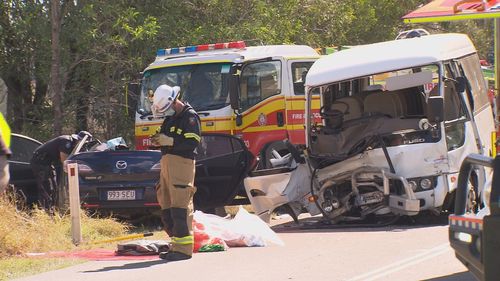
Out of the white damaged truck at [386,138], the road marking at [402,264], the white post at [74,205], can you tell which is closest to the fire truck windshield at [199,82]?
the white damaged truck at [386,138]

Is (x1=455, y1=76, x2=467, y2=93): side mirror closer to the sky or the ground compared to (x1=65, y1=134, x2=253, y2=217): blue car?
closer to the sky

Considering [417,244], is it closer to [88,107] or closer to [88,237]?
[88,237]

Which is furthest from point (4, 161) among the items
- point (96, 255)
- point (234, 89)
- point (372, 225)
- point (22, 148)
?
point (234, 89)

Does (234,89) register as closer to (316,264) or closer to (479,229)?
(316,264)

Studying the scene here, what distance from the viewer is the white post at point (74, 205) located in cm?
1118

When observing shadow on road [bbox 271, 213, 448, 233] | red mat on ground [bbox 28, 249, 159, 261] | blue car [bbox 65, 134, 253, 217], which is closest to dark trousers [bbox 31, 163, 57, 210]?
blue car [bbox 65, 134, 253, 217]

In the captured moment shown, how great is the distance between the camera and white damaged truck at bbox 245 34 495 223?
11.9 m

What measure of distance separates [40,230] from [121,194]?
1527 mm

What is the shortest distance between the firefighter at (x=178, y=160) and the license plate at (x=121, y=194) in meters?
2.44

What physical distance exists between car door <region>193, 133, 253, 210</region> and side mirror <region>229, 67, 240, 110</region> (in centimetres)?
254

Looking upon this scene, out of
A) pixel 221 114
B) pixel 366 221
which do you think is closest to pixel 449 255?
pixel 366 221

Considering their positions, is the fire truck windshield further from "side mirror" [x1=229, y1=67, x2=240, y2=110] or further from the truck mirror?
the truck mirror

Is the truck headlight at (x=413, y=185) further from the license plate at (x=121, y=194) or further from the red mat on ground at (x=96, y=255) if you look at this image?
the license plate at (x=121, y=194)

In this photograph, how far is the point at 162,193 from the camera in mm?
10312
